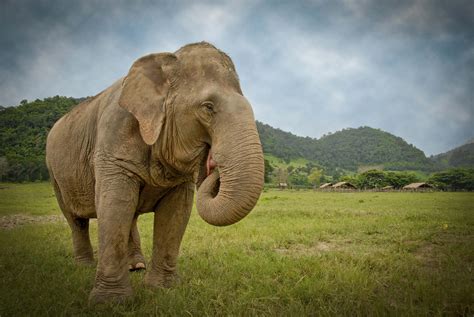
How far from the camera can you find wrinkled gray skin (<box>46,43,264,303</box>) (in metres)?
3.16

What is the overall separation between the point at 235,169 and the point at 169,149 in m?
0.91

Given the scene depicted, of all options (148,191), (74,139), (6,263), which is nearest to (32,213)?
(6,263)

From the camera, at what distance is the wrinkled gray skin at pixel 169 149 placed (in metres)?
3.16

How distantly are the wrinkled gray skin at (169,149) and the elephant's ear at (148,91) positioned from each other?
1cm

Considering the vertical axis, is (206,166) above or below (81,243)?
above

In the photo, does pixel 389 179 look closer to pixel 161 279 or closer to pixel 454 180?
pixel 454 180

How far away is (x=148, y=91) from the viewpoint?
12.3 feet

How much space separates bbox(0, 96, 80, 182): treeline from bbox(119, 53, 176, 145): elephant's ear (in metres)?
12.2

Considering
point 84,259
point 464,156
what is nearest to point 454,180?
point 464,156

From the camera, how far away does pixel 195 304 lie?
3.40 meters

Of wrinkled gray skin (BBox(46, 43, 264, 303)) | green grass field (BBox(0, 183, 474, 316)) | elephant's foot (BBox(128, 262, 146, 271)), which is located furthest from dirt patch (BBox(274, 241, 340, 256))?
wrinkled gray skin (BBox(46, 43, 264, 303))

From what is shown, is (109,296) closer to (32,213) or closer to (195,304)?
(195,304)

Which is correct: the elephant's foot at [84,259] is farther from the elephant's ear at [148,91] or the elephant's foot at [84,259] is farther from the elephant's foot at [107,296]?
the elephant's ear at [148,91]

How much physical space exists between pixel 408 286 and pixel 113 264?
3263 millimetres
